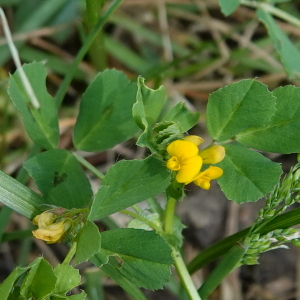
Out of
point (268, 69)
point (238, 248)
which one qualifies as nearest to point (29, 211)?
point (238, 248)

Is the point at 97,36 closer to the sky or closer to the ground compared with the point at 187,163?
closer to the ground

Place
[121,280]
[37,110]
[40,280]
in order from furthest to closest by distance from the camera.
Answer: [37,110] < [121,280] < [40,280]

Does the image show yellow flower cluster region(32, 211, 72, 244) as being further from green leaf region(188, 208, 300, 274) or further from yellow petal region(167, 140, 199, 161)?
green leaf region(188, 208, 300, 274)

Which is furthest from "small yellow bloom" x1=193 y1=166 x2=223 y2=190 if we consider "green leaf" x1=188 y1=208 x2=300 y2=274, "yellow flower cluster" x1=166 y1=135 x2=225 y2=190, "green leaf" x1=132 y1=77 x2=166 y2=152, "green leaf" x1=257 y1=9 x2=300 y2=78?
"green leaf" x1=257 y1=9 x2=300 y2=78

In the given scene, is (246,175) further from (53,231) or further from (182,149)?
(53,231)

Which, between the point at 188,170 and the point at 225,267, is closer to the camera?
the point at 188,170

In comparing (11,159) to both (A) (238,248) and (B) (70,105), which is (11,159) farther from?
(A) (238,248)

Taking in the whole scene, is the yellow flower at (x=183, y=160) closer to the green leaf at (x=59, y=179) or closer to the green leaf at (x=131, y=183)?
the green leaf at (x=131, y=183)

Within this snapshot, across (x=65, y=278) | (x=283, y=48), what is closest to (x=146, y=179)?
(x=65, y=278)
